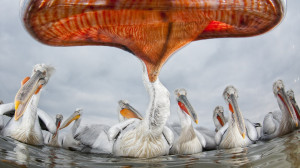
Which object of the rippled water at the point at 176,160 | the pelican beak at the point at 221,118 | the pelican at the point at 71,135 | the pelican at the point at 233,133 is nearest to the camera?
the rippled water at the point at 176,160

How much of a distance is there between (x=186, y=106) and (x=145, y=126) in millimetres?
1122

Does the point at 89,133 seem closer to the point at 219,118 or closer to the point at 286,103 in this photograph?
the point at 219,118

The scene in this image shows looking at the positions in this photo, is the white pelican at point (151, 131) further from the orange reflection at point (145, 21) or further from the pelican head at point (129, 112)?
the pelican head at point (129, 112)

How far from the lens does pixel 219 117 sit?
17.0ft

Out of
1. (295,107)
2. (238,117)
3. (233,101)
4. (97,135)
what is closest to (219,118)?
(295,107)

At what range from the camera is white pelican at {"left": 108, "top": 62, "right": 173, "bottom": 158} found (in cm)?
222

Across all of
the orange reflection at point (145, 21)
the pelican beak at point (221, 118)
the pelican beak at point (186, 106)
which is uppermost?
the orange reflection at point (145, 21)

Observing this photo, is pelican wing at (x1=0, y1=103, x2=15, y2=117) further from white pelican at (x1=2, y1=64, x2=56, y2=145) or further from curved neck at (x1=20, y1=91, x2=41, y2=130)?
curved neck at (x1=20, y1=91, x2=41, y2=130)

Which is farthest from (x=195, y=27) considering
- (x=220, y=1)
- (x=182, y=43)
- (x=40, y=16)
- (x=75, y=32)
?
(x=40, y=16)

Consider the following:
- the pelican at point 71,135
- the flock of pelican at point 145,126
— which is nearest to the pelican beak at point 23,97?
the flock of pelican at point 145,126

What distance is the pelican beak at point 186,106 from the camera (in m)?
2.93

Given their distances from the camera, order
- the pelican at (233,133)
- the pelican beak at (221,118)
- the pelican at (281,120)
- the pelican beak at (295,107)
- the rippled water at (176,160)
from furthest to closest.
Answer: the pelican beak at (221,118) → the pelican beak at (295,107) → the pelican at (281,120) → the pelican at (233,133) → the rippled water at (176,160)

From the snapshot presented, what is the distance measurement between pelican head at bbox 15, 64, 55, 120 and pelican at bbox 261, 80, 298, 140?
3853 millimetres

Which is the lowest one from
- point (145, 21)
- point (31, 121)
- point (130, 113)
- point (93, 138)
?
point (93, 138)
